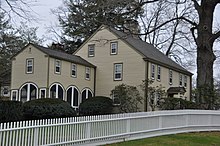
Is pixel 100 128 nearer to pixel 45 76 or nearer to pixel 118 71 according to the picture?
pixel 45 76

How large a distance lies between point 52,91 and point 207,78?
43.4 feet

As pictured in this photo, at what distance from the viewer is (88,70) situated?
114ft

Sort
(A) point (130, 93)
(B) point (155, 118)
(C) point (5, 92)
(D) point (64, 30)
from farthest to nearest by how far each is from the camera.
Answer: (C) point (5, 92) < (D) point (64, 30) < (A) point (130, 93) < (B) point (155, 118)

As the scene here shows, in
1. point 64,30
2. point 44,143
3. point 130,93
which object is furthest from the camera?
point 64,30

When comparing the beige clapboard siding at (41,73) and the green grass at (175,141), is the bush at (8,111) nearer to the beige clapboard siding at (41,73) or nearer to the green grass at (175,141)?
the green grass at (175,141)

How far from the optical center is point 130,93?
32.0m

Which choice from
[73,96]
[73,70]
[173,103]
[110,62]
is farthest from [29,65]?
[173,103]

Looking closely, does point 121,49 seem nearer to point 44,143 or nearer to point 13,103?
point 13,103

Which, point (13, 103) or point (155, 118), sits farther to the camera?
point (13, 103)

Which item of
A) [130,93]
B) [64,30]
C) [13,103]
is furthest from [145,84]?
[64,30]

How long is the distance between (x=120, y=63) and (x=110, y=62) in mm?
1092

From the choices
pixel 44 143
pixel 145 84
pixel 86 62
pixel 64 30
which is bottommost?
pixel 44 143

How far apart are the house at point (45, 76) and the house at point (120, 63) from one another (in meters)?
2.24

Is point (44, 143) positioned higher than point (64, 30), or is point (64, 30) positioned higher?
point (64, 30)
